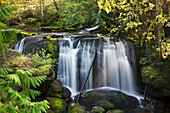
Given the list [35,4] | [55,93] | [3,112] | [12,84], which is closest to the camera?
[3,112]

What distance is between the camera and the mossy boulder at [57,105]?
556cm

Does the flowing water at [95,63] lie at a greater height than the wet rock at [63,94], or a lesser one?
greater

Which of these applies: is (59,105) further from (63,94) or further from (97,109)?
(97,109)

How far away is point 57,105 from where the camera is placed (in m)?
5.72

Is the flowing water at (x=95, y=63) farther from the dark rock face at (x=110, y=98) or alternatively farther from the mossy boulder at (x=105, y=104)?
the mossy boulder at (x=105, y=104)

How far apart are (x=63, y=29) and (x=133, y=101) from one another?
391 inches

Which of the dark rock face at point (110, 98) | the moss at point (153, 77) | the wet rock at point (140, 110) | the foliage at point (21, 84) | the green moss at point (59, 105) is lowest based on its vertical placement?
the wet rock at point (140, 110)

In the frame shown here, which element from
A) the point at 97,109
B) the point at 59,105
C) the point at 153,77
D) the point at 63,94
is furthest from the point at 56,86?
the point at 153,77

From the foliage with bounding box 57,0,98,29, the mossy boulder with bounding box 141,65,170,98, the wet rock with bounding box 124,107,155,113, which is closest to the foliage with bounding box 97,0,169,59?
the mossy boulder with bounding box 141,65,170,98

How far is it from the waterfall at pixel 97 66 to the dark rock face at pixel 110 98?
2.89 ft

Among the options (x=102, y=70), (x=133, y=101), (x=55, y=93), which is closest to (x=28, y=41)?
(x=55, y=93)

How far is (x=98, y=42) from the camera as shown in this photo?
29.6 ft

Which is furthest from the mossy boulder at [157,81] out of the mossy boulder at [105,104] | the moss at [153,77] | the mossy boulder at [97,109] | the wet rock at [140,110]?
the mossy boulder at [97,109]

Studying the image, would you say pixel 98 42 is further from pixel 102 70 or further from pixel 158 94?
pixel 158 94
